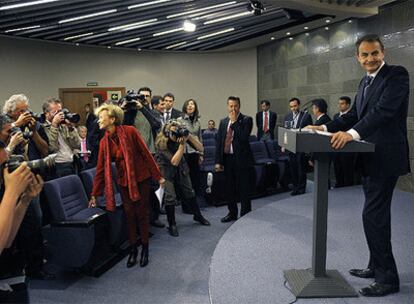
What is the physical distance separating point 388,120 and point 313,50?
6.92 meters

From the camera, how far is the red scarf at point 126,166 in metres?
3.16

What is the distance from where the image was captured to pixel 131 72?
10438mm

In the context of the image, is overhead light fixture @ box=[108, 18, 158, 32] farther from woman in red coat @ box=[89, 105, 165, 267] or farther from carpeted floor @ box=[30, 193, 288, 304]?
carpeted floor @ box=[30, 193, 288, 304]

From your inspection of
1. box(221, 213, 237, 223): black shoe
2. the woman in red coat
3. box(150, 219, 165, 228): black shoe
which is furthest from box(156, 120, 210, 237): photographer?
the woman in red coat

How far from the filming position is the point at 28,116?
3.11 metres

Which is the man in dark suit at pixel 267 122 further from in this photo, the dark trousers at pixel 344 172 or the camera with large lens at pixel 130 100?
the camera with large lens at pixel 130 100

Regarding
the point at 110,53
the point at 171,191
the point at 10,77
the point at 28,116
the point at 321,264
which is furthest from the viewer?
the point at 110,53

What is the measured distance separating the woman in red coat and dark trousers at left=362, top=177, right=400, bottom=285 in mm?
1806

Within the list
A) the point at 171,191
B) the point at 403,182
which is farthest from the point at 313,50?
the point at 171,191

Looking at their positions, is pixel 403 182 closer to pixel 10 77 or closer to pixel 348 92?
pixel 348 92

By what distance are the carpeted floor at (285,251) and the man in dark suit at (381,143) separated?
24cm

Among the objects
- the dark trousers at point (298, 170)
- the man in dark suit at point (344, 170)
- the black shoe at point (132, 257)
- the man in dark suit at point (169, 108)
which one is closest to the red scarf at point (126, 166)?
the black shoe at point (132, 257)

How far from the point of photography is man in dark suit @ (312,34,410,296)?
193 centimetres

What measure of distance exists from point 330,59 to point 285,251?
5906 millimetres
